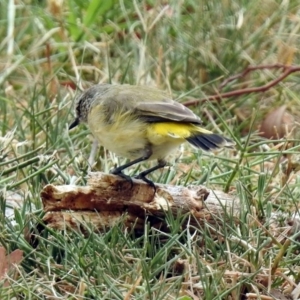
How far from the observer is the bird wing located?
3369mm

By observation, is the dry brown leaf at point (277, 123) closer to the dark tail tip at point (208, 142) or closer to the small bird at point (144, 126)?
the small bird at point (144, 126)

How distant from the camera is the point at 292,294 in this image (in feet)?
8.85

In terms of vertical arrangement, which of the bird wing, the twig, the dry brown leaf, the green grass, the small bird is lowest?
the dry brown leaf

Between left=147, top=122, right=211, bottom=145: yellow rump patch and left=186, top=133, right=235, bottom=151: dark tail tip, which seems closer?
left=186, top=133, right=235, bottom=151: dark tail tip

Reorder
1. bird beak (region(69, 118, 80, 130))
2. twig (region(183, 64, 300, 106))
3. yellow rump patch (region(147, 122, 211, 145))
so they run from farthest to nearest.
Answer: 1. twig (region(183, 64, 300, 106))
2. bird beak (region(69, 118, 80, 130))
3. yellow rump patch (region(147, 122, 211, 145))

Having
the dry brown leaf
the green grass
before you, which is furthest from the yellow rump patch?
the dry brown leaf

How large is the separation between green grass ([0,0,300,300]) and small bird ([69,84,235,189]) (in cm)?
18

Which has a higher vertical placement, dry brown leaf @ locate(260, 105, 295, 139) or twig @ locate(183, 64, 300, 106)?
twig @ locate(183, 64, 300, 106)

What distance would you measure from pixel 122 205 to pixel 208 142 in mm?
432

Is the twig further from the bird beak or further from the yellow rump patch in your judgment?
the yellow rump patch

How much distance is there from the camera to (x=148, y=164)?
4035mm

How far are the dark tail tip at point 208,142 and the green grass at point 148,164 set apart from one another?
0.68 ft

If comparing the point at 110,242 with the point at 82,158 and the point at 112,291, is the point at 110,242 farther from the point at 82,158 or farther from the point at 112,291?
the point at 82,158

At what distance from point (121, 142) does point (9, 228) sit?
700 mm
